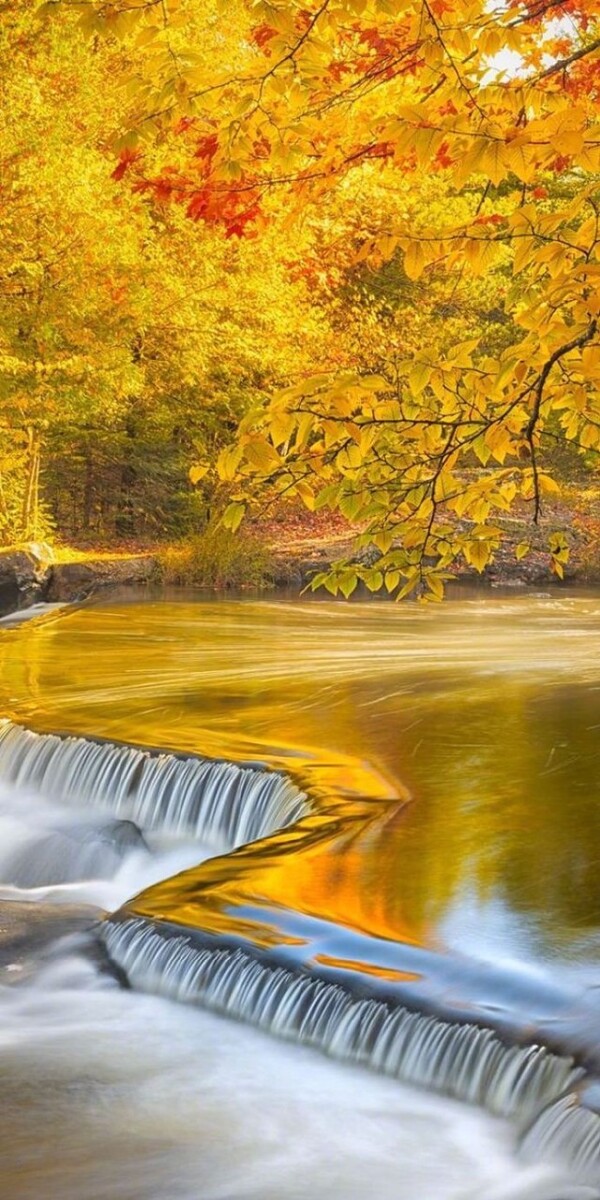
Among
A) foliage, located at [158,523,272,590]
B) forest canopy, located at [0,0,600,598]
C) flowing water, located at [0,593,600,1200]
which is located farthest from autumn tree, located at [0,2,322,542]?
flowing water, located at [0,593,600,1200]

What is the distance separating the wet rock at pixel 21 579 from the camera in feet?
61.0

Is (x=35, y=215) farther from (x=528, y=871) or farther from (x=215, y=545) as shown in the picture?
(x=528, y=871)

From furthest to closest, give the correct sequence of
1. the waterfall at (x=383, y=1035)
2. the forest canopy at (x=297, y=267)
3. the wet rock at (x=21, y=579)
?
the wet rock at (x=21, y=579), the waterfall at (x=383, y=1035), the forest canopy at (x=297, y=267)

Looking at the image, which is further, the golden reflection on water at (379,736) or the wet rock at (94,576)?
the wet rock at (94,576)

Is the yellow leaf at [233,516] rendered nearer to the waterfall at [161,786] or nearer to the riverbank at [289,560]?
the waterfall at [161,786]

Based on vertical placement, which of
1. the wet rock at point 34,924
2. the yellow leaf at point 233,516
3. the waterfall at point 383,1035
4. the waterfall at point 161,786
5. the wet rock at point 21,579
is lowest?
the wet rock at point 34,924

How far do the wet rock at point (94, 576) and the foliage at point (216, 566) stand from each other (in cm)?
31

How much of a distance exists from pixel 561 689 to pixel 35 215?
1023 centimetres

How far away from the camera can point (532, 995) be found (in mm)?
4848

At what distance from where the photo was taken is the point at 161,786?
330 inches

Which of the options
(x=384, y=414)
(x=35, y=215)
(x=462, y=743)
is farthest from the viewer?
(x=35, y=215)

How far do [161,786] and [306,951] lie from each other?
10.4 ft

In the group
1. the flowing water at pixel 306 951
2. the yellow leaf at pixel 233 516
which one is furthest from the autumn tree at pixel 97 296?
the yellow leaf at pixel 233 516

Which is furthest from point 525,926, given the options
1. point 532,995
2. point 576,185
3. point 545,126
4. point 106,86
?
point 576,185
